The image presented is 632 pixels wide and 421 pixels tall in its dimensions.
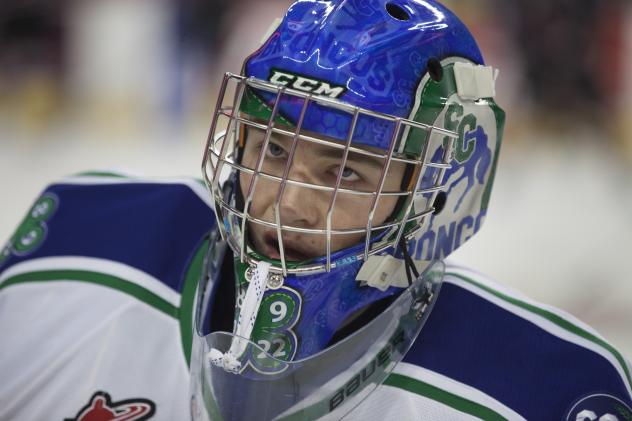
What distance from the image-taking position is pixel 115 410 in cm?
177

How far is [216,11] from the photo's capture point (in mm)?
7730

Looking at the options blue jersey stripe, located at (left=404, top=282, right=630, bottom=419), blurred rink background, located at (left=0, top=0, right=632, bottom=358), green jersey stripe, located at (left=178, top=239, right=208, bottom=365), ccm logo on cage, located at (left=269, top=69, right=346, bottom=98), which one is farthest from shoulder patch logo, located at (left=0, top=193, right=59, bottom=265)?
blurred rink background, located at (left=0, top=0, right=632, bottom=358)

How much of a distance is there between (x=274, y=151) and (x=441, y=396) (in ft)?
1.75

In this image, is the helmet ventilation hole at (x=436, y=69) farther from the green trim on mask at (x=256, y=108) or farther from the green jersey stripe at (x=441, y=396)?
the green jersey stripe at (x=441, y=396)

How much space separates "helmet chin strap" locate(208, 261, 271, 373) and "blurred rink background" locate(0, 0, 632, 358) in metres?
2.42

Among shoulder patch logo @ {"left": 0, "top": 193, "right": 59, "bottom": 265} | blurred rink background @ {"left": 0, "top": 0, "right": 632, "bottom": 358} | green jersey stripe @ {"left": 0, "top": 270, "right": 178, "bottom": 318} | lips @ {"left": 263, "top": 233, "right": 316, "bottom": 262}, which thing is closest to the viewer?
lips @ {"left": 263, "top": 233, "right": 316, "bottom": 262}

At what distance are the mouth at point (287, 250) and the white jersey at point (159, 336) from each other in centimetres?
30

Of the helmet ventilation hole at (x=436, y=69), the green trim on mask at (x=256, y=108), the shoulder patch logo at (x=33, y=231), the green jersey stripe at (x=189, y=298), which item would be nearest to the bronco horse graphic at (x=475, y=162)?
the helmet ventilation hole at (x=436, y=69)

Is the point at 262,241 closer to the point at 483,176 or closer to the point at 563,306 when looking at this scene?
the point at 483,176

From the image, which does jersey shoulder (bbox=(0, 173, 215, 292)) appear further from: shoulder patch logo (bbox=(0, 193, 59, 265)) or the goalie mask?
the goalie mask

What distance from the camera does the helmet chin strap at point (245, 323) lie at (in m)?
1.54

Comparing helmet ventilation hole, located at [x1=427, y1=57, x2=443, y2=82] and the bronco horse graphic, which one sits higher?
helmet ventilation hole, located at [x1=427, y1=57, x2=443, y2=82]

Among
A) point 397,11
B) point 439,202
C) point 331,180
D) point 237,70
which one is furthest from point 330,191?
point 237,70

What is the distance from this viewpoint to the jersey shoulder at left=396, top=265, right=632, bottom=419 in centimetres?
166
